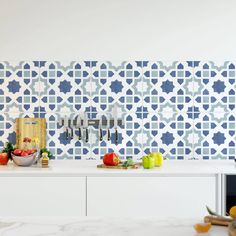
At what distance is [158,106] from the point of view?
13.6 feet

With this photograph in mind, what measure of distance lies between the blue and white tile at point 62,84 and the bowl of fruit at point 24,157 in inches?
20.0

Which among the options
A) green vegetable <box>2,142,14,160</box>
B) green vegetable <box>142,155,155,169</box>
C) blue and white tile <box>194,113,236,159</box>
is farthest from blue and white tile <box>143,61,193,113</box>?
green vegetable <box>2,142,14,160</box>

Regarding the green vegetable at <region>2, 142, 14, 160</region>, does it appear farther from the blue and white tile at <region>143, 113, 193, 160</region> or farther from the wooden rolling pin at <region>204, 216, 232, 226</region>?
the wooden rolling pin at <region>204, 216, 232, 226</region>

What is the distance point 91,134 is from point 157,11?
3.88 feet

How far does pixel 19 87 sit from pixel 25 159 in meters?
0.72

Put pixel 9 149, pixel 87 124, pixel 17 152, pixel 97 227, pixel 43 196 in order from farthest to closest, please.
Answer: pixel 87 124 → pixel 9 149 → pixel 17 152 → pixel 43 196 → pixel 97 227

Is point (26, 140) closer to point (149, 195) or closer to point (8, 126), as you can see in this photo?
point (8, 126)

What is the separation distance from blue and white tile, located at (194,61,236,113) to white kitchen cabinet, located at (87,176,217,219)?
0.86 metres

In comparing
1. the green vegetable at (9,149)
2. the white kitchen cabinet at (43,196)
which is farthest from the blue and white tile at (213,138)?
the green vegetable at (9,149)

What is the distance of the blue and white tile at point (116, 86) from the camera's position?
13.6ft

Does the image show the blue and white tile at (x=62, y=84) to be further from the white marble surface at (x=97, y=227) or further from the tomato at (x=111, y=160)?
the white marble surface at (x=97, y=227)

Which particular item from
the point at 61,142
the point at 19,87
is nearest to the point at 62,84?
the point at 19,87

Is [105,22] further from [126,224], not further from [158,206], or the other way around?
[126,224]

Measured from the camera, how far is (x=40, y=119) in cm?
410
